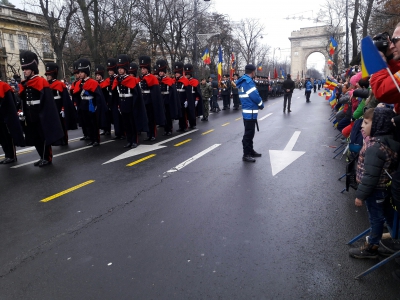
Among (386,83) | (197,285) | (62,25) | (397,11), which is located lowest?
(197,285)

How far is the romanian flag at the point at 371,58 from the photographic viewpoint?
2568mm

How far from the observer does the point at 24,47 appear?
4191 cm

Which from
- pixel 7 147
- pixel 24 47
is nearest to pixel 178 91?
pixel 7 147

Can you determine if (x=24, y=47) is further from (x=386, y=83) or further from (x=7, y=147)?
(x=386, y=83)

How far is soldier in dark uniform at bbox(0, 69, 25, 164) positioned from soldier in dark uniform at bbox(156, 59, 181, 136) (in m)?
4.62

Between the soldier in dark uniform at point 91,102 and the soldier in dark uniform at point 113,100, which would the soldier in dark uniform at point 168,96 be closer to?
the soldier in dark uniform at point 113,100

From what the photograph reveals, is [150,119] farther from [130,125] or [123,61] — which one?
[123,61]

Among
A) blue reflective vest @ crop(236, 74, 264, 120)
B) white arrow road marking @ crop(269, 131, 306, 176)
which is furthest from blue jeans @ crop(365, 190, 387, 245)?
blue reflective vest @ crop(236, 74, 264, 120)

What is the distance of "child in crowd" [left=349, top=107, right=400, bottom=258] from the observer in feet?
9.64

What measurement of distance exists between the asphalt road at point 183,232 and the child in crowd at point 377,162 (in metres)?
0.50

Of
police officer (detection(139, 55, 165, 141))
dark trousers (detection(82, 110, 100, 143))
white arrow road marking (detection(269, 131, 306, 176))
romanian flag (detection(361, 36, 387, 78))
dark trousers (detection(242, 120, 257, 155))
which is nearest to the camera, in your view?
romanian flag (detection(361, 36, 387, 78))

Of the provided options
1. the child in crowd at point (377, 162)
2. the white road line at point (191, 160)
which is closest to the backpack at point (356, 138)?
the child in crowd at point (377, 162)

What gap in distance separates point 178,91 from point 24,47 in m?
38.0

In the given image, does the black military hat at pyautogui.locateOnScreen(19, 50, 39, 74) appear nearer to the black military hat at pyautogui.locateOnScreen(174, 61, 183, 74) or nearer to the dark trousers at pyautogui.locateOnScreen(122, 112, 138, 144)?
the dark trousers at pyautogui.locateOnScreen(122, 112, 138, 144)
